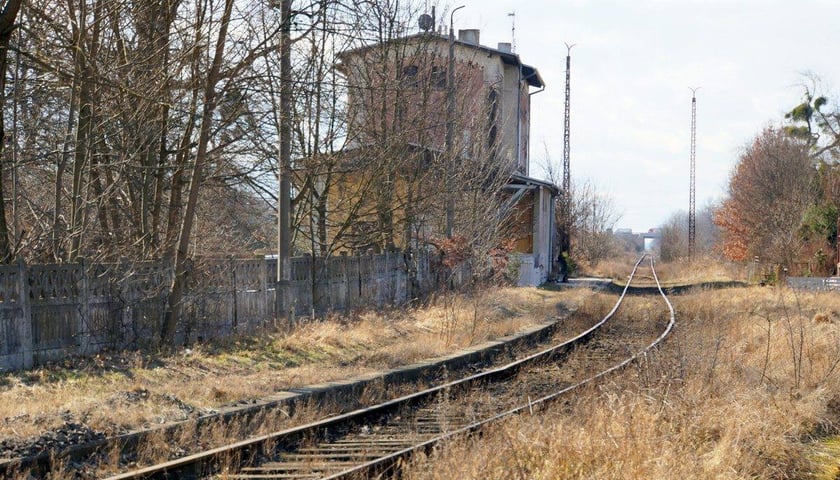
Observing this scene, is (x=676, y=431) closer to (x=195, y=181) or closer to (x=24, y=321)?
(x=24, y=321)

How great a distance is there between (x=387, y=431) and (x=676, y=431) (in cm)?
319

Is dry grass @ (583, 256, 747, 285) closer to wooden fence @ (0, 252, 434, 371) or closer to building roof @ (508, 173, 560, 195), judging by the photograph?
building roof @ (508, 173, 560, 195)

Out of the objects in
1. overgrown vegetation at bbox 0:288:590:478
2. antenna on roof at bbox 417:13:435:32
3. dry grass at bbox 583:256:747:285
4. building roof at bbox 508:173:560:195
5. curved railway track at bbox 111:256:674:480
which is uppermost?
antenna on roof at bbox 417:13:435:32

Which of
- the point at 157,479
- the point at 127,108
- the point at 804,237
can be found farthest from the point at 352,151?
the point at 804,237

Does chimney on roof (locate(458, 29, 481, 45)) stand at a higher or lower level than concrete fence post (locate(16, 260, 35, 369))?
higher

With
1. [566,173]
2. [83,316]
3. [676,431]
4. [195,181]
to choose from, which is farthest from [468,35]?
[676,431]

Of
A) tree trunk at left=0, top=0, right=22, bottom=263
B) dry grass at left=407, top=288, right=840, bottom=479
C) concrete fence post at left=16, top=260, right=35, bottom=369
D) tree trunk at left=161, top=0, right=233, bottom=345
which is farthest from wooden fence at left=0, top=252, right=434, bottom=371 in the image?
dry grass at left=407, top=288, right=840, bottom=479

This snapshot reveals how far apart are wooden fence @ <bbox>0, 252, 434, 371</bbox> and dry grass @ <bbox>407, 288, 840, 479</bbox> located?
715 centimetres

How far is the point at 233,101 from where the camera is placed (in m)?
16.3

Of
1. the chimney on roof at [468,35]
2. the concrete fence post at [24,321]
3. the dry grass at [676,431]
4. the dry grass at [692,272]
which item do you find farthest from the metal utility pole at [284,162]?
the dry grass at [692,272]

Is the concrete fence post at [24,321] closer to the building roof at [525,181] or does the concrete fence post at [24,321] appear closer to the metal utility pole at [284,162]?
the metal utility pole at [284,162]

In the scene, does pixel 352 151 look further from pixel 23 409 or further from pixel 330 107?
pixel 23 409

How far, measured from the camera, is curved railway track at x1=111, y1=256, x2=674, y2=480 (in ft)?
25.8

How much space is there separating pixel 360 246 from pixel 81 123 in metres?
11.5
